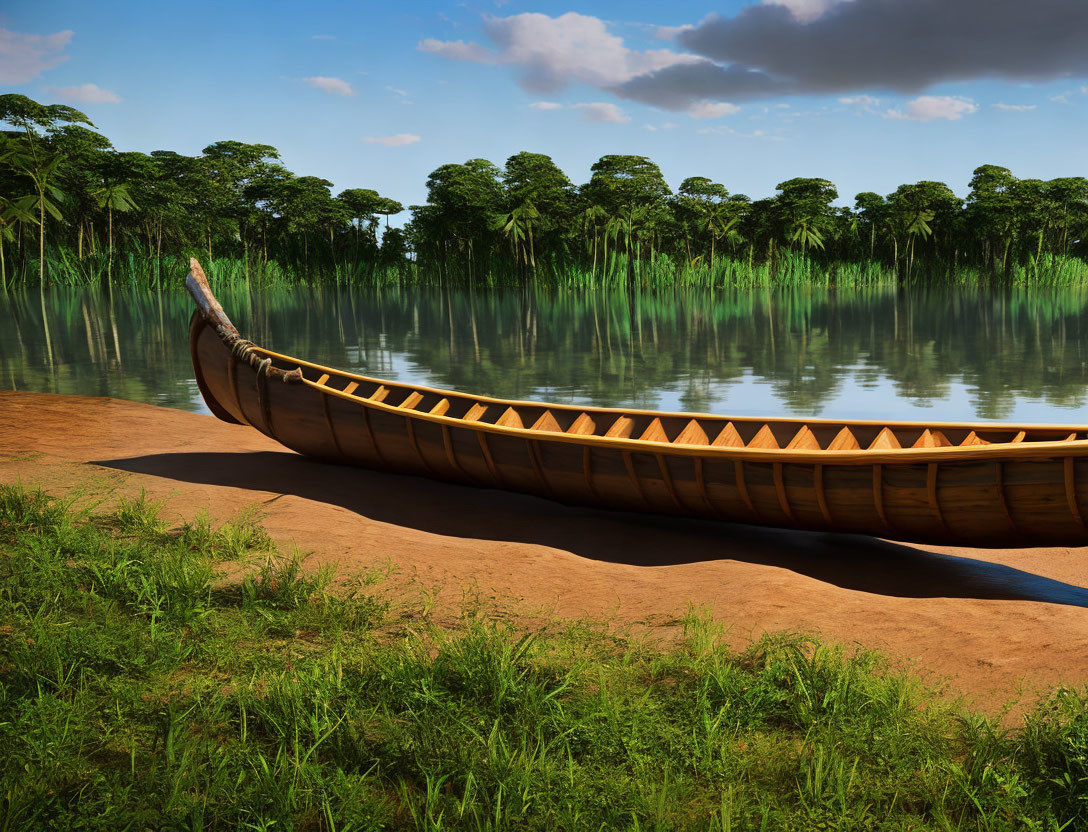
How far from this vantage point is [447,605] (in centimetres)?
480

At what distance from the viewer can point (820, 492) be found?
233 inches

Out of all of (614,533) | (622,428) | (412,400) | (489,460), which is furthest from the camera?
(412,400)

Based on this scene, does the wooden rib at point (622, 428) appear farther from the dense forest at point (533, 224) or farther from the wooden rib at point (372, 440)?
the dense forest at point (533, 224)

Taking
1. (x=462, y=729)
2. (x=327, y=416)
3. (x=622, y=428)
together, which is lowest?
(x=462, y=729)

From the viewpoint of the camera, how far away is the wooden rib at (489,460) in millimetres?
7176

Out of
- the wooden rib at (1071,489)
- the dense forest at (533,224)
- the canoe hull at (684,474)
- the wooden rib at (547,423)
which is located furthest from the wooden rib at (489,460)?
the dense forest at (533,224)

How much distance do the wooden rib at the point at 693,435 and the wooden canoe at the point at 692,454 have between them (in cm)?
2

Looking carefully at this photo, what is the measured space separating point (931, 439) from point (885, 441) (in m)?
0.33

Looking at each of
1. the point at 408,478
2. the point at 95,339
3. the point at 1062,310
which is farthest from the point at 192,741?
the point at 1062,310

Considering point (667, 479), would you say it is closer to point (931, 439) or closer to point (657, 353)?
point (931, 439)

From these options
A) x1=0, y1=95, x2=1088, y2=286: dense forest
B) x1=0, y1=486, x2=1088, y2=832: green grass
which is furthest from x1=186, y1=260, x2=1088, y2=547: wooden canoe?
x1=0, y1=95, x2=1088, y2=286: dense forest

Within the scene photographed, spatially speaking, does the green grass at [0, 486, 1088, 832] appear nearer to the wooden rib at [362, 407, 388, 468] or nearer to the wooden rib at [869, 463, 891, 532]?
the wooden rib at [869, 463, 891, 532]

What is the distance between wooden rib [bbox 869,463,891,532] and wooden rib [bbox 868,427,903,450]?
0.85 m

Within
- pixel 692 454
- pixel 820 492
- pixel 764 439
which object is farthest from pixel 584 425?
pixel 820 492
